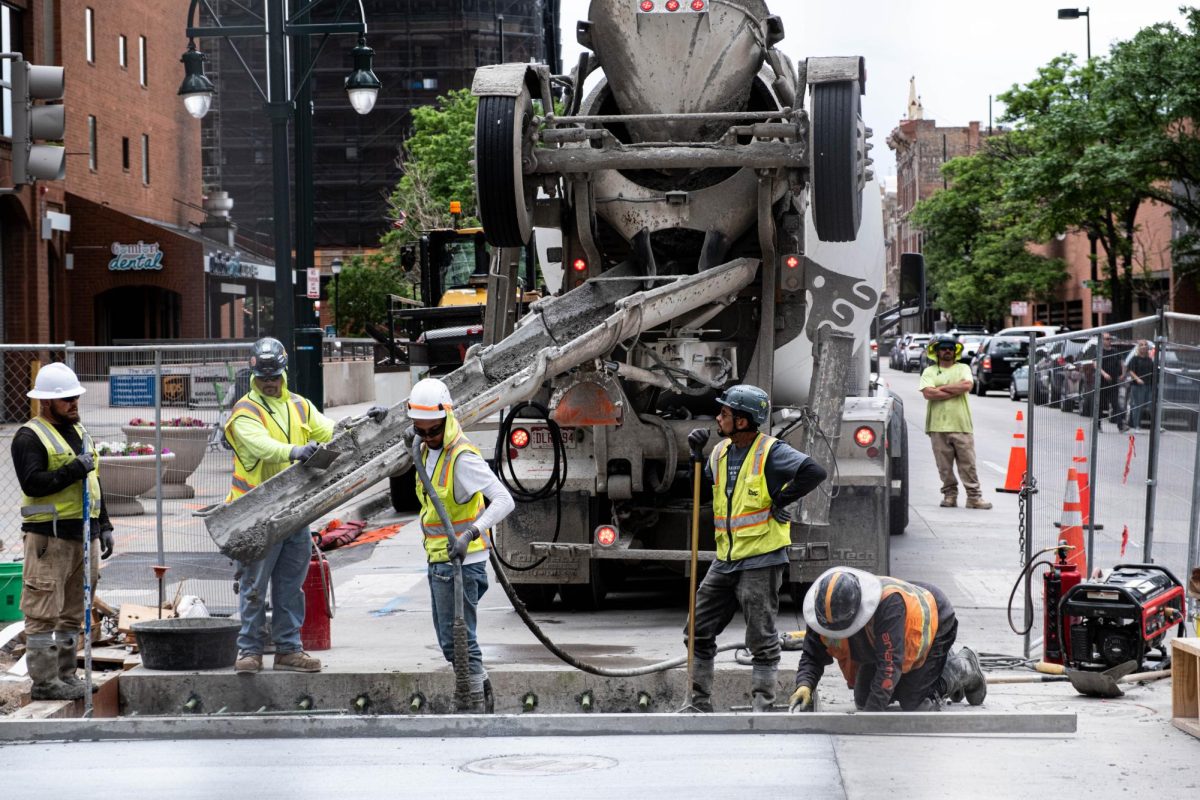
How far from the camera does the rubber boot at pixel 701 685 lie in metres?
7.54

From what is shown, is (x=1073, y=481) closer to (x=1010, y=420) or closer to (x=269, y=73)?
(x=269, y=73)

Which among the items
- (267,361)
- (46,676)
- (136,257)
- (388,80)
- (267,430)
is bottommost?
(46,676)

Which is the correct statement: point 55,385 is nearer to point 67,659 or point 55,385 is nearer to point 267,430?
point 267,430

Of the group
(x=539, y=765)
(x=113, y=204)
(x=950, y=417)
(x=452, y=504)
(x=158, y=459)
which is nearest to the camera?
(x=539, y=765)

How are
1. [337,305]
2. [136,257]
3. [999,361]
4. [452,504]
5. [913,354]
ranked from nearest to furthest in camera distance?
[452,504], [136,257], [999,361], [337,305], [913,354]

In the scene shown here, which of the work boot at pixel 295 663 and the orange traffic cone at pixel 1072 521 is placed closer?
the work boot at pixel 295 663

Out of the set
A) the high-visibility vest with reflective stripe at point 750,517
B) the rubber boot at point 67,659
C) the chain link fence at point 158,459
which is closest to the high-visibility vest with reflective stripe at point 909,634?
the high-visibility vest with reflective stripe at point 750,517

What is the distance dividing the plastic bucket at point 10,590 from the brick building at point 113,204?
19498 millimetres

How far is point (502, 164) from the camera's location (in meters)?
9.09

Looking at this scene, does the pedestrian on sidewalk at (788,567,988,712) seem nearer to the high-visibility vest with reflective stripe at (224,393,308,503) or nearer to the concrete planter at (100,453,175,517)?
the high-visibility vest with reflective stripe at (224,393,308,503)

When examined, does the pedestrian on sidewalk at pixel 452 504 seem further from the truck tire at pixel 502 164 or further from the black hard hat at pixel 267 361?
the truck tire at pixel 502 164

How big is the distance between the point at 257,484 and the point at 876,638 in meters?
3.50

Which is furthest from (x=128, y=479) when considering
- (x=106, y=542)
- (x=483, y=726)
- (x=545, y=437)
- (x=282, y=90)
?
(x=483, y=726)

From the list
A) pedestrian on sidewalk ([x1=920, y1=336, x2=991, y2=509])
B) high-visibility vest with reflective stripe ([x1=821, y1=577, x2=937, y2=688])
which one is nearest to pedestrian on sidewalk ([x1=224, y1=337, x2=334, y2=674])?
high-visibility vest with reflective stripe ([x1=821, y1=577, x2=937, y2=688])
